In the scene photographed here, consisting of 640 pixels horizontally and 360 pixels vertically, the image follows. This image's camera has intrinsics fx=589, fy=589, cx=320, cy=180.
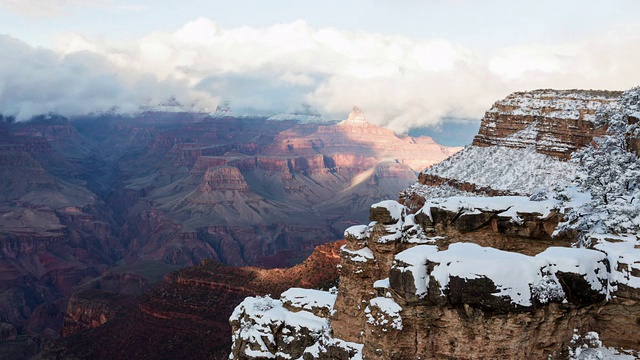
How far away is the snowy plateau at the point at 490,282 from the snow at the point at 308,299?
Result: 0.08m

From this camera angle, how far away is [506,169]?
229 feet

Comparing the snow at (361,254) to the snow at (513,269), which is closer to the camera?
the snow at (513,269)

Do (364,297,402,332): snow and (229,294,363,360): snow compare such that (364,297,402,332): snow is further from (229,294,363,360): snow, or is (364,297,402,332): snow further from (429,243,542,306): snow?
(229,294,363,360): snow

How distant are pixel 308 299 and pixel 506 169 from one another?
4462cm

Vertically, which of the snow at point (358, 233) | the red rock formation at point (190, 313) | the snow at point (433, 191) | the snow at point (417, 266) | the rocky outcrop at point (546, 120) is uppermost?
the rocky outcrop at point (546, 120)

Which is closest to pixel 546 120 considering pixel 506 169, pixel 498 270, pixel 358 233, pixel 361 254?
pixel 506 169

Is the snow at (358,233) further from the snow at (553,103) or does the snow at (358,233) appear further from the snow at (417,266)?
the snow at (553,103)

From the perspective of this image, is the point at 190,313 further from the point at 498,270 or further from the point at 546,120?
the point at 498,270

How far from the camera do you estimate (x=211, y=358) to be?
217 feet

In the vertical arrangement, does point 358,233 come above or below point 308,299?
above

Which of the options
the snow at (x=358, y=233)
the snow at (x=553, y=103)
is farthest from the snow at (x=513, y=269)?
the snow at (x=553, y=103)

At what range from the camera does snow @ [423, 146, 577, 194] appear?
209 feet

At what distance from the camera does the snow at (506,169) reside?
63763 millimetres

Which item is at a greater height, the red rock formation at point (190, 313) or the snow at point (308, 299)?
the snow at point (308, 299)
